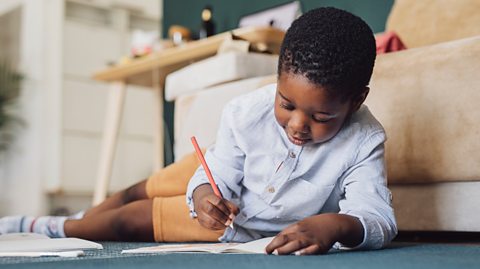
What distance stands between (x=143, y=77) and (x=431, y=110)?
5.66 feet

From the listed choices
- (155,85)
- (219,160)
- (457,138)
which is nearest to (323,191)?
(219,160)

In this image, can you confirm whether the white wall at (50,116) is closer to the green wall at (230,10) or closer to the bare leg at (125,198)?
the green wall at (230,10)

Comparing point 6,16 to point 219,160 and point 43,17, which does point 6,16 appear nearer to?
point 43,17

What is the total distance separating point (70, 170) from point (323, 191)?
121 inches

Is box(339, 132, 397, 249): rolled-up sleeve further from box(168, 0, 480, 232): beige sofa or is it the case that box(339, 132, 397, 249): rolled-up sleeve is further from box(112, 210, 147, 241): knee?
box(112, 210, 147, 241): knee

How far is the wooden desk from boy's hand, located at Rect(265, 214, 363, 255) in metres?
1.43

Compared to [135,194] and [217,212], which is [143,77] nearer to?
[135,194]

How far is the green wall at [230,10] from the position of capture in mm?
2396

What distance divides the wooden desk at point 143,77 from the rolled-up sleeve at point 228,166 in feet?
3.75

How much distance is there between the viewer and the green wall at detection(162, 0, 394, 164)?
240cm

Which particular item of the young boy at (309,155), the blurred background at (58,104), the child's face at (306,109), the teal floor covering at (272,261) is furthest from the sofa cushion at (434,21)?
the blurred background at (58,104)

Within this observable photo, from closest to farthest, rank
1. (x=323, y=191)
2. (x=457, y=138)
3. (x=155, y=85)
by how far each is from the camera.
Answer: (x=323, y=191) → (x=457, y=138) → (x=155, y=85)

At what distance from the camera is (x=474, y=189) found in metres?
1.20

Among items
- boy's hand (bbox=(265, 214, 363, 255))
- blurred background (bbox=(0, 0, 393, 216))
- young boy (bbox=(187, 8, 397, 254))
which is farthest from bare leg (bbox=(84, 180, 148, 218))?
blurred background (bbox=(0, 0, 393, 216))
